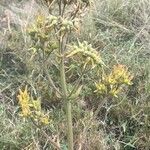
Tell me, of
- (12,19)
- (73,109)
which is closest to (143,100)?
(73,109)

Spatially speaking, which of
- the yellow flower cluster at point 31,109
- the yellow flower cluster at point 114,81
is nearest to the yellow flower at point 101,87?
the yellow flower cluster at point 114,81

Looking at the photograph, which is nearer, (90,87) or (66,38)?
(66,38)

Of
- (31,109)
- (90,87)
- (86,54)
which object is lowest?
(90,87)

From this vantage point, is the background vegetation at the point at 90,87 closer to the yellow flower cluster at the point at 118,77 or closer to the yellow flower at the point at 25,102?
the yellow flower cluster at the point at 118,77

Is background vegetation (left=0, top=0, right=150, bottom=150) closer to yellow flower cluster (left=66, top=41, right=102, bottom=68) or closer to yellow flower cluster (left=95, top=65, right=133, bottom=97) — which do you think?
yellow flower cluster (left=95, top=65, right=133, bottom=97)

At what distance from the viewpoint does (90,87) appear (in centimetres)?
293

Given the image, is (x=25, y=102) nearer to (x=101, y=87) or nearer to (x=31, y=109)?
(x=31, y=109)

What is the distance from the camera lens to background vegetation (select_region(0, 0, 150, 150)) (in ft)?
8.54

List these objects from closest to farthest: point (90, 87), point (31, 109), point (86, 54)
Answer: point (86, 54)
point (31, 109)
point (90, 87)

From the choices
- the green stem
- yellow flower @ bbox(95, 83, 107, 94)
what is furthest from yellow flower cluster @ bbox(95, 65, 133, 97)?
the green stem

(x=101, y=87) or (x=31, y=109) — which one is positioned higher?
(x=101, y=87)

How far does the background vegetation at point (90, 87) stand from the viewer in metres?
2.60

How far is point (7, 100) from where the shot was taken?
2.94 metres

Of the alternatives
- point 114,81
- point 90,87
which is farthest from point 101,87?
point 90,87
